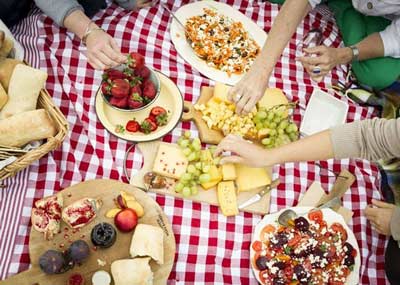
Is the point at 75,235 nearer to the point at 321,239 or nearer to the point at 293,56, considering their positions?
the point at 321,239

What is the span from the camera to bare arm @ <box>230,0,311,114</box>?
64.5 inches

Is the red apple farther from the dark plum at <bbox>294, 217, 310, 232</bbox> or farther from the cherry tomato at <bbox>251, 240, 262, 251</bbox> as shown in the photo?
the dark plum at <bbox>294, 217, 310, 232</bbox>

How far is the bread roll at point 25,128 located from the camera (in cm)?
139

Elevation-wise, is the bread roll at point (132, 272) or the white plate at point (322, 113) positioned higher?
the white plate at point (322, 113)

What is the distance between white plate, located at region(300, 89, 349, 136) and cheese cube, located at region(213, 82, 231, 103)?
0.29 m

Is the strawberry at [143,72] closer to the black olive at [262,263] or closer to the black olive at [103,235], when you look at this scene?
the black olive at [103,235]

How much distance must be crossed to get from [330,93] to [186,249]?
31.5 inches

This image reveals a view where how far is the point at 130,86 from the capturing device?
1650 mm

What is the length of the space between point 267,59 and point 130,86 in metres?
0.46

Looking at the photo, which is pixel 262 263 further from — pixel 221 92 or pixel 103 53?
pixel 103 53

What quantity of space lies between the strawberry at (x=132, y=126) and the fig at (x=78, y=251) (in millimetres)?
410

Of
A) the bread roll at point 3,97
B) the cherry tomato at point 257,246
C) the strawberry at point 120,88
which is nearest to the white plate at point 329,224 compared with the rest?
the cherry tomato at point 257,246

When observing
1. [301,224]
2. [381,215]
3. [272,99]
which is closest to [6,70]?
[272,99]

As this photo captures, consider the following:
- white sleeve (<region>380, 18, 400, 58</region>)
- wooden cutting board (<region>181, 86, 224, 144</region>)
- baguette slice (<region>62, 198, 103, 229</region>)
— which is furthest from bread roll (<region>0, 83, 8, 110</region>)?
white sleeve (<region>380, 18, 400, 58</region>)
